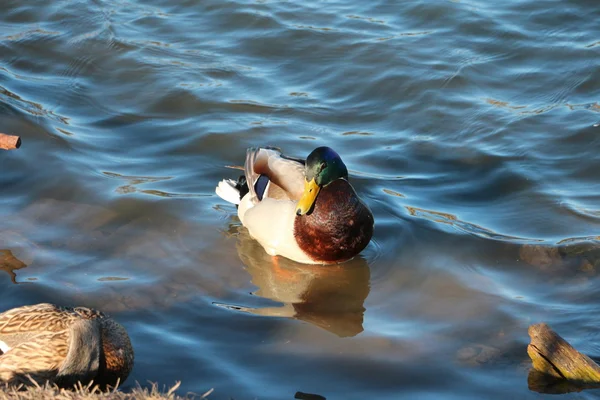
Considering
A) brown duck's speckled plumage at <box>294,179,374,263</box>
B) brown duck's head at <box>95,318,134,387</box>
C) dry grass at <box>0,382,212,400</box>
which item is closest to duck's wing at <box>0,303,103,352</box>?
brown duck's head at <box>95,318,134,387</box>

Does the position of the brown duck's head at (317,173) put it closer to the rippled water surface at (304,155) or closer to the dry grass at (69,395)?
the rippled water surface at (304,155)

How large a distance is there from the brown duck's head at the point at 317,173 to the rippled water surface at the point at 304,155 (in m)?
0.48

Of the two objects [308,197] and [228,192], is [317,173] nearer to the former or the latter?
[308,197]

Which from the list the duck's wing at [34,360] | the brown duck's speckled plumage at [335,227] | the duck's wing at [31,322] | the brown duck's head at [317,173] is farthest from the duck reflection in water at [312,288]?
the duck's wing at [34,360]

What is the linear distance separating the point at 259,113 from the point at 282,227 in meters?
2.41

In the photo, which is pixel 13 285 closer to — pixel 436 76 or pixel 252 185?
pixel 252 185

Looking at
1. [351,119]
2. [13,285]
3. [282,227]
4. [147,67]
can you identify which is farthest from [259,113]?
[13,285]

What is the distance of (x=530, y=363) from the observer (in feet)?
15.1

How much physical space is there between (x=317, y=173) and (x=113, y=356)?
7.35 ft

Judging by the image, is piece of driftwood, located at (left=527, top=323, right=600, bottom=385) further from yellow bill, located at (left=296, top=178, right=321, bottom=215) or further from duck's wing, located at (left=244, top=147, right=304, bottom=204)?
duck's wing, located at (left=244, top=147, right=304, bottom=204)

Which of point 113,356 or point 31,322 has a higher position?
point 31,322

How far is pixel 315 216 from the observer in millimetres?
5941

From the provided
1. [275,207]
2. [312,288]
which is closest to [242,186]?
[275,207]

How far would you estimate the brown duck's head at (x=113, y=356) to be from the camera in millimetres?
4035
